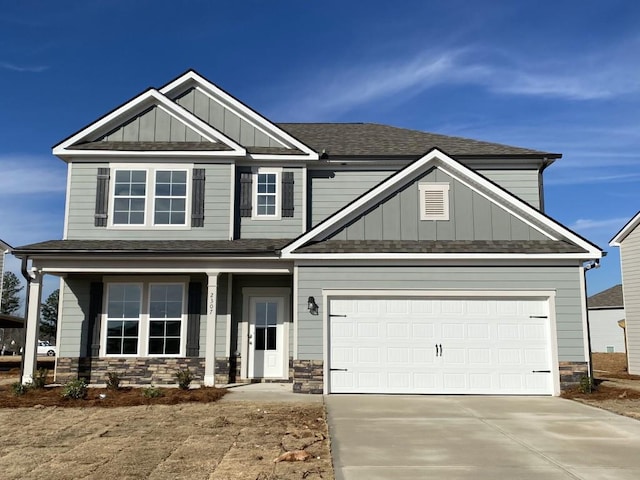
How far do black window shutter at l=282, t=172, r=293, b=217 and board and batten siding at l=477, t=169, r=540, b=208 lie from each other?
17.4ft

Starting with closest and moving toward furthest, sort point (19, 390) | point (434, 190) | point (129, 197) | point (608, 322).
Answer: point (19, 390)
point (434, 190)
point (129, 197)
point (608, 322)

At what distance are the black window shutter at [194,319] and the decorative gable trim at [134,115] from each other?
3.45 meters

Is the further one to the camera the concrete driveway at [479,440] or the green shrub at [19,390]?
the green shrub at [19,390]

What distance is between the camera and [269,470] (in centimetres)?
600

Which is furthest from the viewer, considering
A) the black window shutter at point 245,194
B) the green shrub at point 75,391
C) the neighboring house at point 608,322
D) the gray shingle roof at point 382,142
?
the neighboring house at point 608,322

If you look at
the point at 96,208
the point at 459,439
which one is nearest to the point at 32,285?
the point at 96,208

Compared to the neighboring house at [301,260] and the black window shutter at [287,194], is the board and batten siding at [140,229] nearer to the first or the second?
the neighboring house at [301,260]

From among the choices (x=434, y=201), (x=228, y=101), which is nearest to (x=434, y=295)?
(x=434, y=201)

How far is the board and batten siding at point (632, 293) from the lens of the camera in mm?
18672

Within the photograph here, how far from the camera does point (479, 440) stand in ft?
24.6

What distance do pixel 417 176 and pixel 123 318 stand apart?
7.97 meters

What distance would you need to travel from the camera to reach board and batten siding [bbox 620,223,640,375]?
18.7m

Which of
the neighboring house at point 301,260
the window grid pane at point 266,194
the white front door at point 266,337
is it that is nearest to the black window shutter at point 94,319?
the neighboring house at point 301,260

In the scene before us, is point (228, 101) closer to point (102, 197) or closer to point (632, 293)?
point (102, 197)
